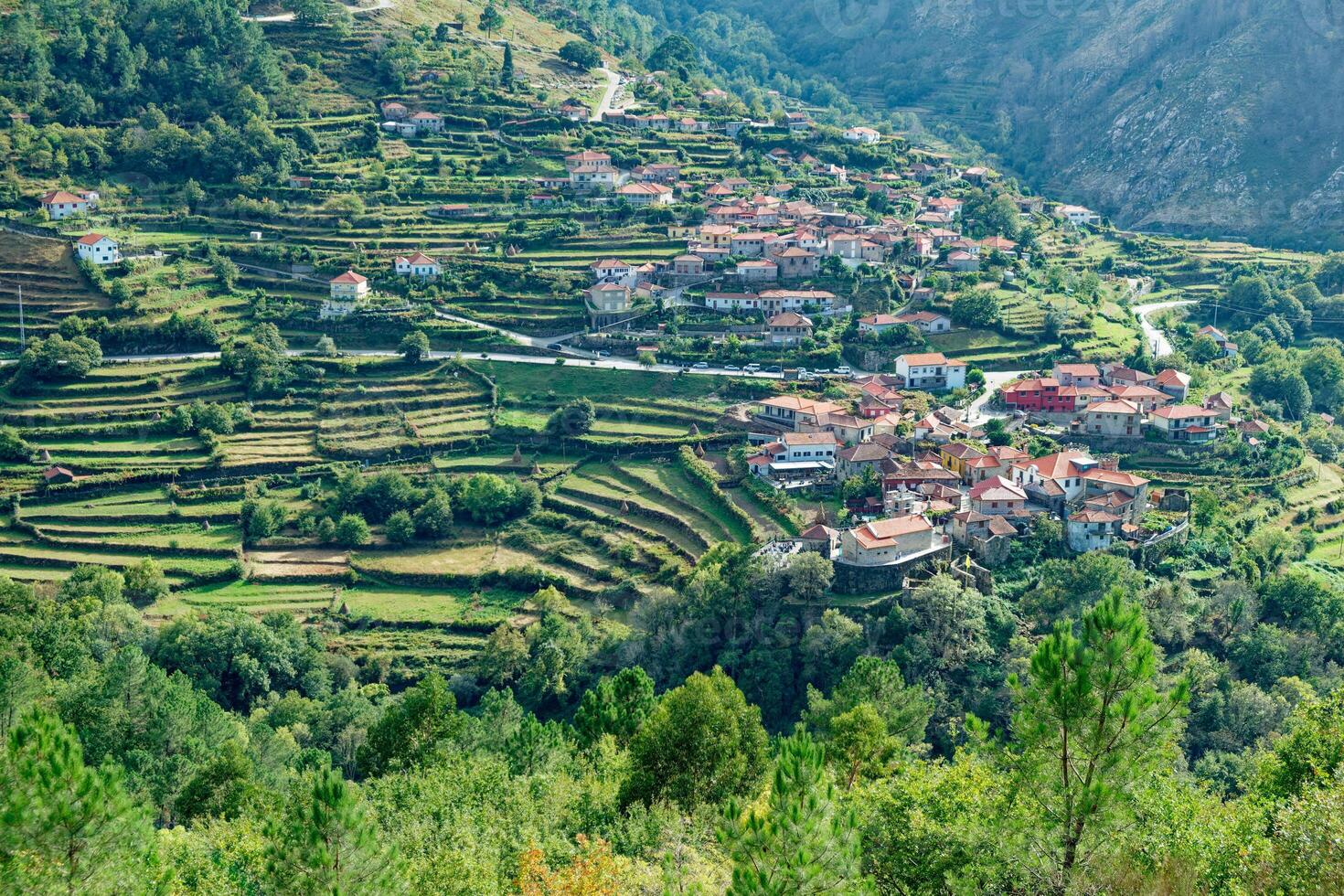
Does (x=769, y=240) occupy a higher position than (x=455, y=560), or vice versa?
(x=769, y=240)

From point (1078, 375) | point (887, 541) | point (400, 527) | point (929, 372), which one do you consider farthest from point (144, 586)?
point (1078, 375)

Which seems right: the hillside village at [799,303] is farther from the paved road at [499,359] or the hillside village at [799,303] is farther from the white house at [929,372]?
the paved road at [499,359]

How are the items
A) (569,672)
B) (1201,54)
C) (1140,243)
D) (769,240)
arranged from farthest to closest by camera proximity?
(1201,54), (1140,243), (769,240), (569,672)

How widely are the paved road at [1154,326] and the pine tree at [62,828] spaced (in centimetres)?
5934

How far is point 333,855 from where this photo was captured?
20000 millimetres

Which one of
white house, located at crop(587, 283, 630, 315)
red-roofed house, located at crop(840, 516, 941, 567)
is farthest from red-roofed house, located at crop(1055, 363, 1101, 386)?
white house, located at crop(587, 283, 630, 315)

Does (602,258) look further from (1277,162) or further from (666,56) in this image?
(1277,162)

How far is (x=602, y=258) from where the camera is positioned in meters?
75.2

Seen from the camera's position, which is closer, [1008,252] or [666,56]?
[1008,252]

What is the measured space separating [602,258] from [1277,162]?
185ft

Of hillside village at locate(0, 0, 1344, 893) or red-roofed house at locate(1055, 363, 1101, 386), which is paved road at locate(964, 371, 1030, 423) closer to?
hillside village at locate(0, 0, 1344, 893)

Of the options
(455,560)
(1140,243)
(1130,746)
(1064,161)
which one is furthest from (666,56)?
(1130,746)

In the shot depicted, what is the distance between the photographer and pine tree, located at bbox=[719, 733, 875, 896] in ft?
56.3

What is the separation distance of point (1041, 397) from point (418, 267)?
36.5 m
